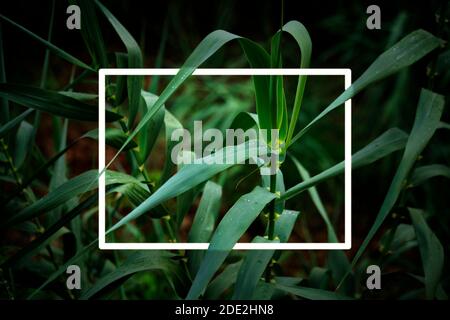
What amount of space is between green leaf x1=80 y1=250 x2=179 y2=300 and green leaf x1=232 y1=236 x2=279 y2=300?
12 centimetres

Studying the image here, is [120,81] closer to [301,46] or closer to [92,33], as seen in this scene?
[92,33]

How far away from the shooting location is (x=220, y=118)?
1.25 meters

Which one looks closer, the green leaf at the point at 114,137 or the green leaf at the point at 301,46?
the green leaf at the point at 301,46

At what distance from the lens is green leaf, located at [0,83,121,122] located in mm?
523

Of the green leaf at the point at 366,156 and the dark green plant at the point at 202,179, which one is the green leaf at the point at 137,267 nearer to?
the dark green plant at the point at 202,179

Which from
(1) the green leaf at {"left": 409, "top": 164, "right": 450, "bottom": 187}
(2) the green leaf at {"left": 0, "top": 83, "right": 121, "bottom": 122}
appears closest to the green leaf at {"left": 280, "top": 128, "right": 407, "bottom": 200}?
(1) the green leaf at {"left": 409, "top": 164, "right": 450, "bottom": 187}

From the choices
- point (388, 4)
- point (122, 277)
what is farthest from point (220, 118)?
point (122, 277)

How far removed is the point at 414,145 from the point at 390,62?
80 mm

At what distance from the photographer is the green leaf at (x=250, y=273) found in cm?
49

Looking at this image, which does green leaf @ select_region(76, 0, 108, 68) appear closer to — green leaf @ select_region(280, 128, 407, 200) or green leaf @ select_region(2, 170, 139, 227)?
green leaf @ select_region(2, 170, 139, 227)

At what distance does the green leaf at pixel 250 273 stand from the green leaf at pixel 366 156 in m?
0.06

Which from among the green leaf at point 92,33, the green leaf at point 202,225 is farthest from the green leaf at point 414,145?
the green leaf at point 92,33

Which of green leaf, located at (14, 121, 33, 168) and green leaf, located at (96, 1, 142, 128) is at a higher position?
green leaf, located at (96, 1, 142, 128)
